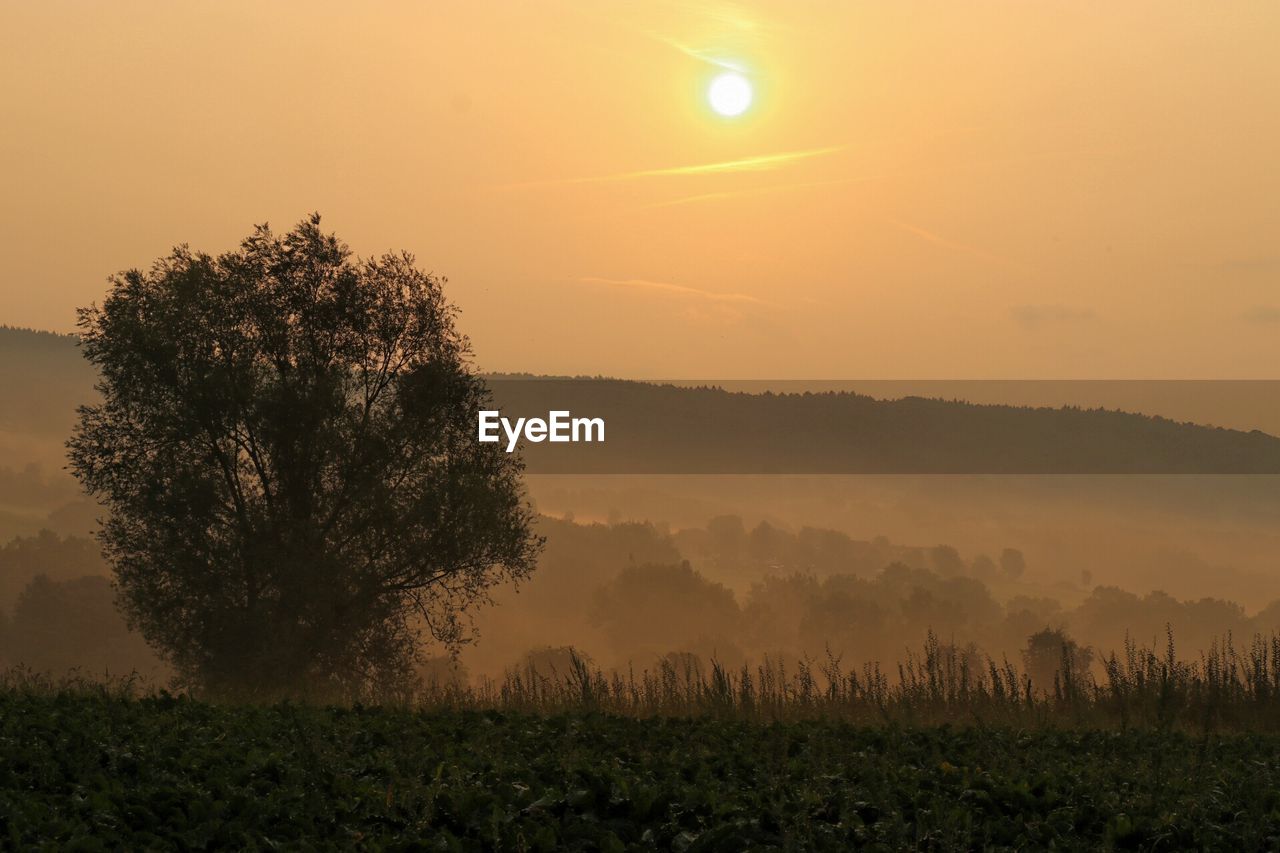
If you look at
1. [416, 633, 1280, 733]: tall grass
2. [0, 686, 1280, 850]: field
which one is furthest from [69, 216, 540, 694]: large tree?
[0, 686, 1280, 850]: field

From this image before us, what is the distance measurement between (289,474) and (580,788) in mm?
23952

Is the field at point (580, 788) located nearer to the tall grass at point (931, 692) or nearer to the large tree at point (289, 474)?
the tall grass at point (931, 692)

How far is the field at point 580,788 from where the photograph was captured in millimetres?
11945

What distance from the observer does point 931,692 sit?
25031 mm

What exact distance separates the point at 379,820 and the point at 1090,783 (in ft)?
27.9

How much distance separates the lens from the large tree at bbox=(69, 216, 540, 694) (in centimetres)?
3403

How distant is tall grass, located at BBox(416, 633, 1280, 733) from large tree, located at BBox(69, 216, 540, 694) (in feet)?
35.3

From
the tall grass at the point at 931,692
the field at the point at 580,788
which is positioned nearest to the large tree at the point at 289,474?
the tall grass at the point at 931,692

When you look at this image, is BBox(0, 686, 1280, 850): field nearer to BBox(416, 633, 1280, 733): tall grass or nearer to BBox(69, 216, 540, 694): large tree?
BBox(416, 633, 1280, 733): tall grass

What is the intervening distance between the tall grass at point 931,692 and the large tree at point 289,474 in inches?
424

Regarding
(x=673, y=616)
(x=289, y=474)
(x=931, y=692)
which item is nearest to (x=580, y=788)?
(x=931, y=692)

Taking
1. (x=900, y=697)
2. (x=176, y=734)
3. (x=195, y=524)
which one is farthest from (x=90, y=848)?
(x=195, y=524)

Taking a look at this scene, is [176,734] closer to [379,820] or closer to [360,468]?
[379,820]

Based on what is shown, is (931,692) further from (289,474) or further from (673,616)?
(673,616)
